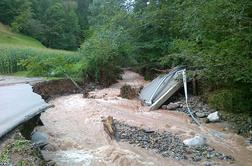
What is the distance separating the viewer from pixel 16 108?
8055 mm

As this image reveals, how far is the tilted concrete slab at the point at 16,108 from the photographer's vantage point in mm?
6768

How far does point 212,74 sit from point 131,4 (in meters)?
12.4

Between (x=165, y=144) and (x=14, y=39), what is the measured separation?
36850 millimetres

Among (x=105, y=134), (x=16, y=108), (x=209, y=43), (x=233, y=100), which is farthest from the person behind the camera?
(x=233, y=100)

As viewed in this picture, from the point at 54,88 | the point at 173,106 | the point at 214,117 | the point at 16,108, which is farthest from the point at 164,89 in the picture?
the point at 16,108

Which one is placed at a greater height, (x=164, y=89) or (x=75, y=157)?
(x=164, y=89)

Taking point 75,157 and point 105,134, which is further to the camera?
point 105,134

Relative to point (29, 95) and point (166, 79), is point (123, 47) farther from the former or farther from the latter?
point (29, 95)

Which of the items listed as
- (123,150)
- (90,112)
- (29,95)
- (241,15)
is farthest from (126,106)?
(241,15)

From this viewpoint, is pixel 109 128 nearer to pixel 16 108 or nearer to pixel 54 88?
pixel 16 108

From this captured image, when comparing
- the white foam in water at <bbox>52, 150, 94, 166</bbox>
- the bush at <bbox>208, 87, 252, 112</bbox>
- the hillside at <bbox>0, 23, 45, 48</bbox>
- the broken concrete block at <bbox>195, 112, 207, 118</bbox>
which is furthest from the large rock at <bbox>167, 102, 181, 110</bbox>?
the hillside at <bbox>0, 23, 45, 48</bbox>

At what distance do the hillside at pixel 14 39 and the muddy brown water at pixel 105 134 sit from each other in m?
26.7

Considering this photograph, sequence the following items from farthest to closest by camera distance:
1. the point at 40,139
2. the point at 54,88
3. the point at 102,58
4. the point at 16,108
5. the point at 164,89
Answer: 1. the point at 102,58
2. the point at 54,88
3. the point at 164,89
4. the point at 40,139
5. the point at 16,108

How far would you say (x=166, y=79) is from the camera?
577 inches
